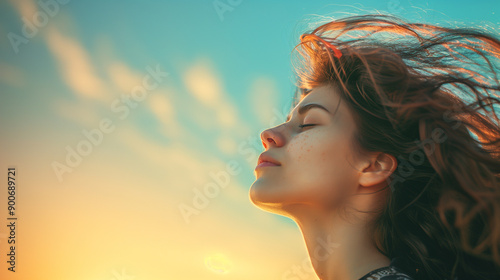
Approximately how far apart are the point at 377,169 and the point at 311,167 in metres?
0.42

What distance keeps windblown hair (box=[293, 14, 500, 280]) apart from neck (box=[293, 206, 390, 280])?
10 cm

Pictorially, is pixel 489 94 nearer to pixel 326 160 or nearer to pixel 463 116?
pixel 463 116

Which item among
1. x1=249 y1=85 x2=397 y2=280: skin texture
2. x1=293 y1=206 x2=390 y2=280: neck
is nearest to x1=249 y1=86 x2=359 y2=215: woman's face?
x1=249 y1=85 x2=397 y2=280: skin texture

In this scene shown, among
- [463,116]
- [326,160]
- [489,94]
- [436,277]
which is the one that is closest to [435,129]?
[463,116]

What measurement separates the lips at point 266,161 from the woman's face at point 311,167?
0.7 inches

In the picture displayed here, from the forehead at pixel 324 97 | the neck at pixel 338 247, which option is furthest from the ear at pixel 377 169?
the forehead at pixel 324 97

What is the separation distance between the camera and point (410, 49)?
2738 millimetres

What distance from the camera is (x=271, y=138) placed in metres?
2.54

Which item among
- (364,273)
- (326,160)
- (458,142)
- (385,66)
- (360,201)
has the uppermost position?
(385,66)

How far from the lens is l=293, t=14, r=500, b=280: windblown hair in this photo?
219 cm

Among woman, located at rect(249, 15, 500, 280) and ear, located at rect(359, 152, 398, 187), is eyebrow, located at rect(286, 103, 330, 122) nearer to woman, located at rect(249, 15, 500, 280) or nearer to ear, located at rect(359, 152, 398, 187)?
woman, located at rect(249, 15, 500, 280)

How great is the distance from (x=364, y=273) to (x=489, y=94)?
1386 millimetres

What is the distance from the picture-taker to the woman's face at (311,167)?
2.32m

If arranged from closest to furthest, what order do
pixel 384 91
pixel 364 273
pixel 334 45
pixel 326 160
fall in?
pixel 364 273
pixel 326 160
pixel 384 91
pixel 334 45
